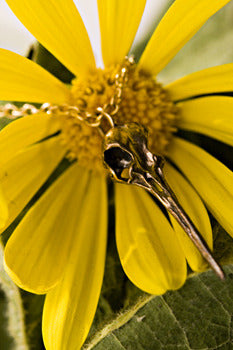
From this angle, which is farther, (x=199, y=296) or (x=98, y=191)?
(x=98, y=191)

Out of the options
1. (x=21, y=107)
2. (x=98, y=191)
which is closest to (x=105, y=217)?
(x=98, y=191)

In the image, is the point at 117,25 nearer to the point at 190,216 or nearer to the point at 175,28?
the point at 175,28

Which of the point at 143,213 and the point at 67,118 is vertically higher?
the point at 67,118

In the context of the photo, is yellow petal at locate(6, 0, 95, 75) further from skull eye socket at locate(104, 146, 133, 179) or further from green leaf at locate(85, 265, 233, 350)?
green leaf at locate(85, 265, 233, 350)

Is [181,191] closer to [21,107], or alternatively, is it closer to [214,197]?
[214,197]

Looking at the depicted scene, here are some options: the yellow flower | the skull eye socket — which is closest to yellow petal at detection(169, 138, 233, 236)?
the yellow flower

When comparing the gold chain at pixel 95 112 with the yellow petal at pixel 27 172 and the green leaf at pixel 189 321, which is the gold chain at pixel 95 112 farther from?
the green leaf at pixel 189 321
